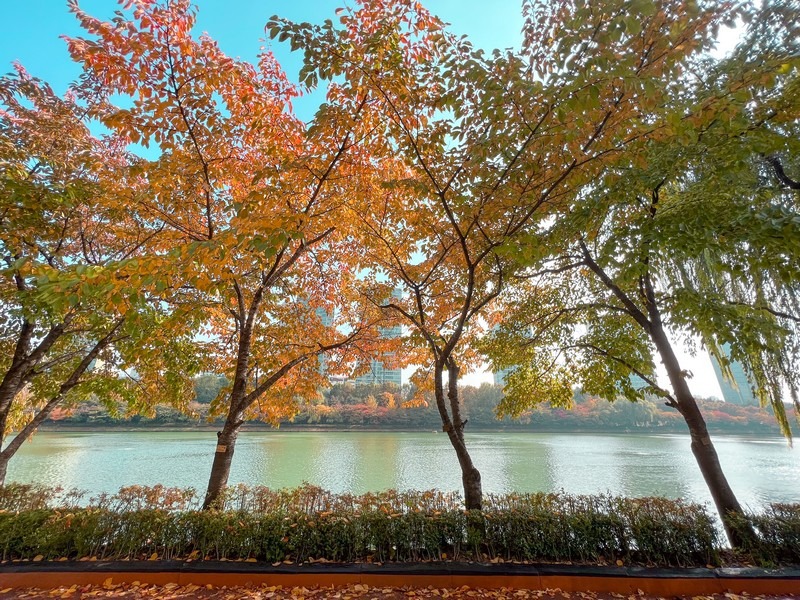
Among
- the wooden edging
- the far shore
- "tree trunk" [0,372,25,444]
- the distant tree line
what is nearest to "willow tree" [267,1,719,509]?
the wooden edging

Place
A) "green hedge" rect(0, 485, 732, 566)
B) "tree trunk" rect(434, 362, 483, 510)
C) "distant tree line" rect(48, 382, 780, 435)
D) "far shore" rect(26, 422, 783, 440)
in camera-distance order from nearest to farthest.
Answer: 1. "green hedge" rect(0, 485, 732, 566)
2. "tree trunk" rect(434, 362, 483, 510)
3. "far shore" rect(26, 422, 783, 440)
4. "distant tree line" rect(48, 382, 780, 435)

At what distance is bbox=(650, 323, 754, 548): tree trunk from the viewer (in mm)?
3648

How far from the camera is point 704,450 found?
4316 millimetres

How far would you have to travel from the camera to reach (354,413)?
34.0 meters

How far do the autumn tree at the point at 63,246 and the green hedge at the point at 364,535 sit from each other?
188 cm

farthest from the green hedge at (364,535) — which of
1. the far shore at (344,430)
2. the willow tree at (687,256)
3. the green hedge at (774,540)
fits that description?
the far shore at (344,430)

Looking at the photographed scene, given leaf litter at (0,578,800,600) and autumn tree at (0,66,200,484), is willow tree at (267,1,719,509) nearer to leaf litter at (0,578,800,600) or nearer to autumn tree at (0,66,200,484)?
leaf litter at (0,578,800,600)

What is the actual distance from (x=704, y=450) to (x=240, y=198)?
256 inches

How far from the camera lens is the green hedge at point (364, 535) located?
3.22 meters

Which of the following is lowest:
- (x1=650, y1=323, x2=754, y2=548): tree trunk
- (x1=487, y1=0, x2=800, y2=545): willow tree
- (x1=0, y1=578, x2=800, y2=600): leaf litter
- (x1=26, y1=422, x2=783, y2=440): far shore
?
(x1=26, y1=422, x2=783, y2=440): far shore

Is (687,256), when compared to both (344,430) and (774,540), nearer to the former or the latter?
(774,540)

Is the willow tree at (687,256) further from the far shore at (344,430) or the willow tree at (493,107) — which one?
the far shore at (344,430)

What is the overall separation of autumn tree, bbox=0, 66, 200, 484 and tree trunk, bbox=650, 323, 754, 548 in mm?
6015

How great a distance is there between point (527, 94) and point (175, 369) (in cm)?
550
